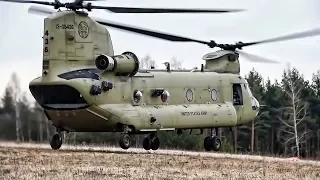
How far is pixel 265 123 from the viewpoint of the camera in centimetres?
7462

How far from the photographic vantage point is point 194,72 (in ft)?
117

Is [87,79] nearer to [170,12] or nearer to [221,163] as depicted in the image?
[170,12]

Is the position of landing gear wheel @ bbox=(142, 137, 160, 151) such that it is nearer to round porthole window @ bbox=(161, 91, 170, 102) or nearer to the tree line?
round porthole window @ bbox=(161, 91, 170, 102)

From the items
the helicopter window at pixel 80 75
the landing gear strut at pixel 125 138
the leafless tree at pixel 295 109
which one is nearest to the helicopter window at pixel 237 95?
the landing gear strut at pixel 125 138

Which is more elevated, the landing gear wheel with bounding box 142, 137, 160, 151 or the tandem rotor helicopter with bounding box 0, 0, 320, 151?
the tandem rotor helicopter with bounding box 0, 0, 320, 151

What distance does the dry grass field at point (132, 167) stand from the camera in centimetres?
2297

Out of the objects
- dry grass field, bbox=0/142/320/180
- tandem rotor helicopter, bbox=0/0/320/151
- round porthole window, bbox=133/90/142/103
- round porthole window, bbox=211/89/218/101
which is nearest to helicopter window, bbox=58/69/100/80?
tandem rotor helicopter, bbox=0/0/320/151

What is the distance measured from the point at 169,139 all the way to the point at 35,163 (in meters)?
29.8

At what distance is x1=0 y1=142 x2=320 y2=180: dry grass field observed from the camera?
904 inches

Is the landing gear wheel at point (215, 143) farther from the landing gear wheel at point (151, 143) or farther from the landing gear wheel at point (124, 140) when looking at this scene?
the landing gear wheel at point (124, 140)

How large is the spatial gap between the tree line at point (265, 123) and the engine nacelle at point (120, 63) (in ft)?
76.7

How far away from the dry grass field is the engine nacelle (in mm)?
4017

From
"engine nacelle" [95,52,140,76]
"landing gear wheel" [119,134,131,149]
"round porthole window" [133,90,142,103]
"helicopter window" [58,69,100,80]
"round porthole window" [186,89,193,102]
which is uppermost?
"engine nacelle" [95,52,140,76]

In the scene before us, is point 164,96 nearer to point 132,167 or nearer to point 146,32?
point 146,32
